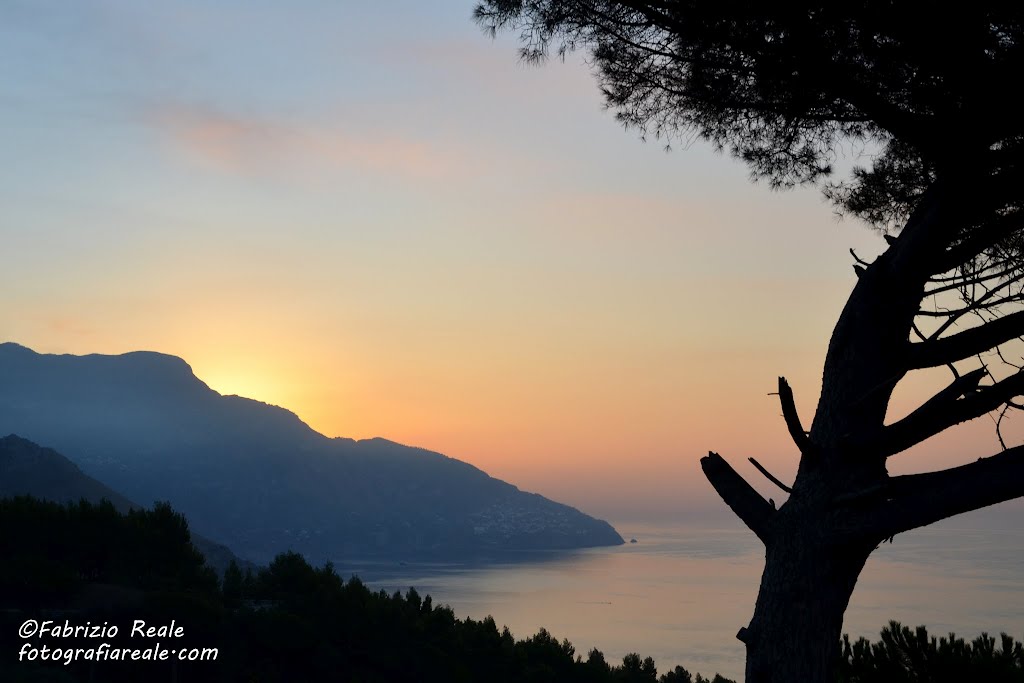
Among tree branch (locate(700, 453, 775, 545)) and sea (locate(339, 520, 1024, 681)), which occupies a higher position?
tree branch (locate(700, 453, 775, 545))

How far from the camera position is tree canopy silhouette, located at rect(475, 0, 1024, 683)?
3654 mm

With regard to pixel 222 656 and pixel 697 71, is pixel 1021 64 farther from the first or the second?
pixel 222 656

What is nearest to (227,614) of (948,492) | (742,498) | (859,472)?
(742,498)

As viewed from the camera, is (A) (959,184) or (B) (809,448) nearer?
(B) (809,448)

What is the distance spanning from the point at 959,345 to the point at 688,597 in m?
120

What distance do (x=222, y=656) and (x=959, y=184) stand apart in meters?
14.7

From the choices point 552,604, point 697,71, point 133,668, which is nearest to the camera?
point 697,71

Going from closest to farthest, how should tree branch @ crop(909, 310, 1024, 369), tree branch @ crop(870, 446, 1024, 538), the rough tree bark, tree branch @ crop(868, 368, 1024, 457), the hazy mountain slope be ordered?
1. tree branch @ crop(870, 446, 1024, 538)
2. the rough tree bark
3. tree branch @ crop(868, 368, 1024, 457)
4. tree branch @ crop(909, 310, 1024, 369)
5. the hazy mountain slope

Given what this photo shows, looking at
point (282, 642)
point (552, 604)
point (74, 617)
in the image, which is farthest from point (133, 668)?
point (552, 604)

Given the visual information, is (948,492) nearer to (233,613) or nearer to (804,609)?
(804,609)

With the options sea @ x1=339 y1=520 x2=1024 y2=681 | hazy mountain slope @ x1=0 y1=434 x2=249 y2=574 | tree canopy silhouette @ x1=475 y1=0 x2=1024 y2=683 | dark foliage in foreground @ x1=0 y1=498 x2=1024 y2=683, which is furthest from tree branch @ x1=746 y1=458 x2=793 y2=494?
hazy mountain slope @ x1=0 y1=434 x2=249 y2=574

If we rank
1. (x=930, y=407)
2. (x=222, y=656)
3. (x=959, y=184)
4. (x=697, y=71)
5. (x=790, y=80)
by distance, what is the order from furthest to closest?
1. (x=222, y=656)
2. (x=697, y=71)
3. (x=790, y=80)
4. (x=959, y=184)
5. (x=930, y=407)

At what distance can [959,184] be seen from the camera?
4.11 meters

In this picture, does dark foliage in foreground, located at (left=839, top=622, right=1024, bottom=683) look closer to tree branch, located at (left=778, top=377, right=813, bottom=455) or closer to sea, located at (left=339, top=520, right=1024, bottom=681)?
tree branch, located at (left=778, top=377, right=813, bottom=455)
